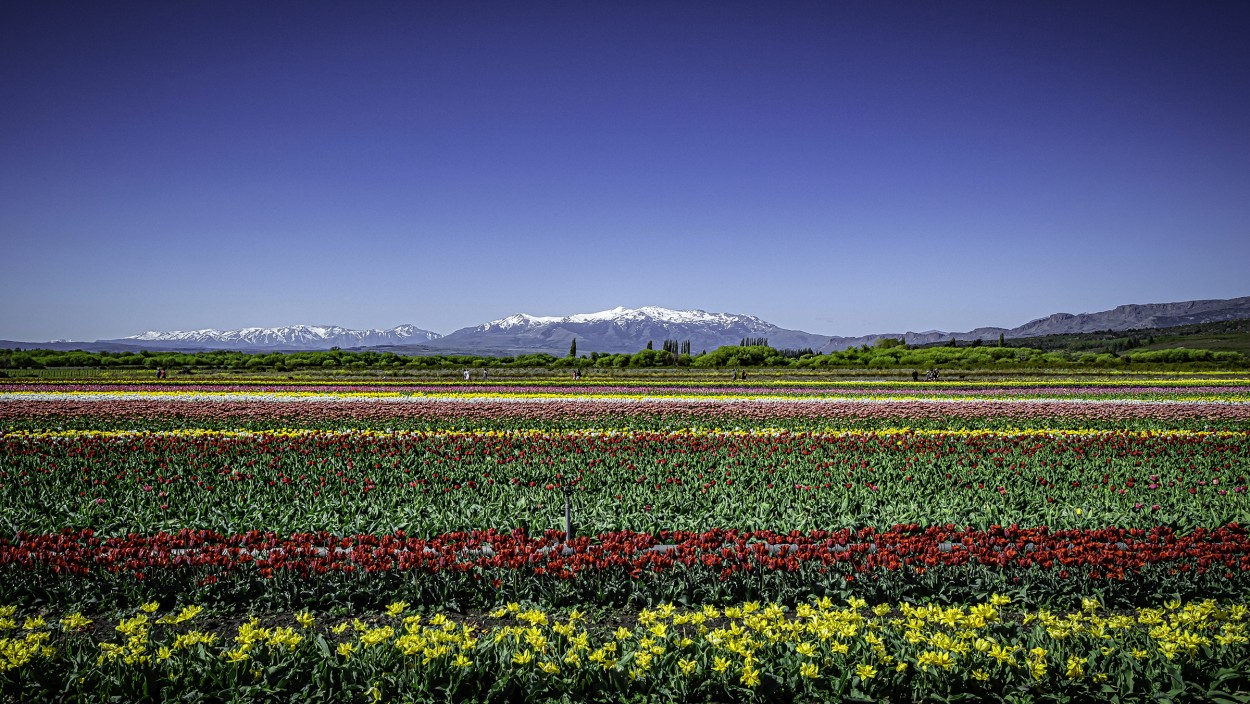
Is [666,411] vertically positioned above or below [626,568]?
above

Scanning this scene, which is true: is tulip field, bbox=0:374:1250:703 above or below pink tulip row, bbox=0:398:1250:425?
below

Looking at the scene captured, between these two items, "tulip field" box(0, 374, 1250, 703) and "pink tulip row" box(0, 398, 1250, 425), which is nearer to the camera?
"tulip field" box(0, 374, 1250, 703)

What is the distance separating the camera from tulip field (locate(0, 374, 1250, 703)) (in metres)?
4.46

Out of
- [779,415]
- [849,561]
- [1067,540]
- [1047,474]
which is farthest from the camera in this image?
[779,415]

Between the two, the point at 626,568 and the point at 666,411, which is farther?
the point at 666,411

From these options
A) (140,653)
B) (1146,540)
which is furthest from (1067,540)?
(140,653)

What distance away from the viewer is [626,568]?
656 cm

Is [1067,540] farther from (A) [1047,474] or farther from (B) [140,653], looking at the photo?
(B) [140,653]

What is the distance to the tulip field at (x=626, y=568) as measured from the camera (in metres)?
4.46

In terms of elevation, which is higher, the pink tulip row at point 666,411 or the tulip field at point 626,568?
the pink tulip row at point 666,411

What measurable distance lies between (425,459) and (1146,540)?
36.0 feet

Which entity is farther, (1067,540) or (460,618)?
(1067,540)

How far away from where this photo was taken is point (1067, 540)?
23.3 ft

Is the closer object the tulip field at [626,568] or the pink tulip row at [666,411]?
the tulip field at [626,568]
